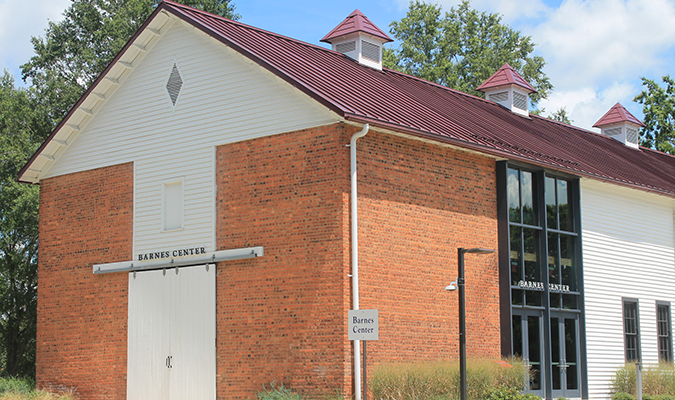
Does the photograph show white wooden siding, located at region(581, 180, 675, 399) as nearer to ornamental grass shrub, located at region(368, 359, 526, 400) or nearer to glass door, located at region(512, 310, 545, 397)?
glass door, located at region(512, 310, 545, 397)

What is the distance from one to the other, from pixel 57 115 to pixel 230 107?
64.3 feet

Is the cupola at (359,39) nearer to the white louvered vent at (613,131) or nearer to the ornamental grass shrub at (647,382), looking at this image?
the ornamental grass shrub at (647,382)

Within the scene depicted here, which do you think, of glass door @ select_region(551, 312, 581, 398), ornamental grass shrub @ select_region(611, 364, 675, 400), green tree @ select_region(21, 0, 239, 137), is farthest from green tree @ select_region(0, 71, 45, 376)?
ornamental grass shrub @ select_region(611, 364, 675, 400)

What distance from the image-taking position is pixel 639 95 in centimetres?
4769

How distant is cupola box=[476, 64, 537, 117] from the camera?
3052 centimetres

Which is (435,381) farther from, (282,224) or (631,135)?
(631,135)

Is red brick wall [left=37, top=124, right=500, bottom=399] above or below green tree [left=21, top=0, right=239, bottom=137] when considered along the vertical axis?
below

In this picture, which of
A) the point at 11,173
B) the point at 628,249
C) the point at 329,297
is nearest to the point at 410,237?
the point at 329,297

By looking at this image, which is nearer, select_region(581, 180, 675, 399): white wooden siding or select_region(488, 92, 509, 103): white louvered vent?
select_region(581, 180, 675, 399): white wooden siding

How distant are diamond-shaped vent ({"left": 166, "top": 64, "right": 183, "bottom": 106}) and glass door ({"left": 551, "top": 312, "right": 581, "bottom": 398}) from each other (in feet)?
37.5

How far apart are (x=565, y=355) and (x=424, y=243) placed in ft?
20.3

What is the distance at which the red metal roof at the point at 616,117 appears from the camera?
3650 cm

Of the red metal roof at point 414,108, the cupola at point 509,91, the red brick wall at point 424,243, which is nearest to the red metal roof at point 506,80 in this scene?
the cupola at point 509,91

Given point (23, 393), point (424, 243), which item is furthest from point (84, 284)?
point (424, 243)
